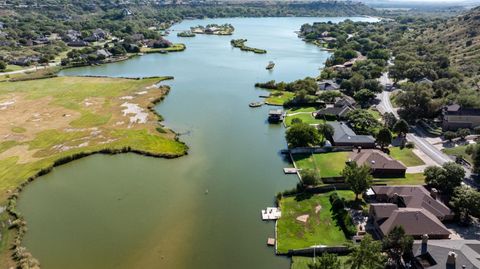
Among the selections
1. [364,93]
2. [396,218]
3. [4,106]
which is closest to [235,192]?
[396,218]

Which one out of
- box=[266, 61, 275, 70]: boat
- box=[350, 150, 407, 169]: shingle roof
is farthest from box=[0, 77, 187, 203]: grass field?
box=[266, 61, 275, 70]: boat

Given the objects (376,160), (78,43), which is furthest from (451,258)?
(78,43)

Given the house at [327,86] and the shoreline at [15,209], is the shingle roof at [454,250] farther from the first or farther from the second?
the house at [327,86]

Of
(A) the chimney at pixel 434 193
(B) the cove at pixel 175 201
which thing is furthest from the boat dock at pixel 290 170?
(A) the chimney at pixel 434 193

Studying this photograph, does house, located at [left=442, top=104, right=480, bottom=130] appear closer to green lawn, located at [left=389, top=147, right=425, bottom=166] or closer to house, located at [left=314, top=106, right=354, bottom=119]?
green lawn, located at [left=389, top=147, right=425, bottom=166]

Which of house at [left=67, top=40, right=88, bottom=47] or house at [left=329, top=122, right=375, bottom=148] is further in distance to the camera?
house at [left=67, top=40, right=88, bottom=47]

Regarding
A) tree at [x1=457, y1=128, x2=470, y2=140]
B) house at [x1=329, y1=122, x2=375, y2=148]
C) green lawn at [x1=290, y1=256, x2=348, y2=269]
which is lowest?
green lawn at [x1=290, y1=256, x2=348, y2=269]
